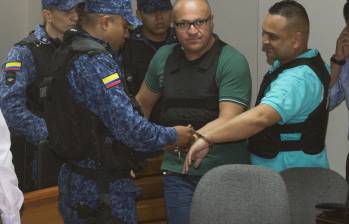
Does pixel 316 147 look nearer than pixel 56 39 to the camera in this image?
Yes

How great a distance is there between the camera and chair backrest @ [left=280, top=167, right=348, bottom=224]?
290cm

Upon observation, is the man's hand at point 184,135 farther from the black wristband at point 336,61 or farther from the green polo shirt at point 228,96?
the black wristband at point 336,61

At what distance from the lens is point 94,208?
2.75 m

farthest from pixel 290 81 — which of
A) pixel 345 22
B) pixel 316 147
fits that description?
pixel 345 22

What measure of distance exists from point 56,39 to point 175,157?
3.07ft

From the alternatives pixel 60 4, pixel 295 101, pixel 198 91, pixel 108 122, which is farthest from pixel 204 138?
pixel 60 4

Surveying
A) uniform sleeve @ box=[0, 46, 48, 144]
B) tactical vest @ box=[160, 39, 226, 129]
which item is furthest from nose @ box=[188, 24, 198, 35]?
uniform sleeve @ box=[0, 46, 48, 144]

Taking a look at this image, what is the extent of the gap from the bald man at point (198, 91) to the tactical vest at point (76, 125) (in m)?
0.51

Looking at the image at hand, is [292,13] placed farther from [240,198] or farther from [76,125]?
[76,125]

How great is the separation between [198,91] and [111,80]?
714mm

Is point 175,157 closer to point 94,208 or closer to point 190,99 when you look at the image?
point 190,99

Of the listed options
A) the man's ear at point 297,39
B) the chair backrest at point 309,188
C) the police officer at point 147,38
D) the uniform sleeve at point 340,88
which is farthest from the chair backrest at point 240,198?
the police officer at point 147,38

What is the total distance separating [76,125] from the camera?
2691 mm

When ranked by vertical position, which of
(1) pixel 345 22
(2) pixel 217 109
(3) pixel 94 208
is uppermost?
(1) pixel 345 22
